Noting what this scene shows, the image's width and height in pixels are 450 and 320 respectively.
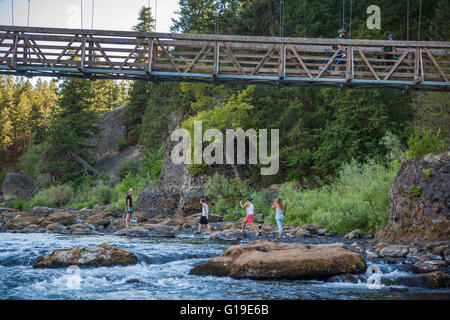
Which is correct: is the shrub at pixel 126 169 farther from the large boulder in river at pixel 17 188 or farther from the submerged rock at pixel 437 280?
the submerged rock at pixel 437 280

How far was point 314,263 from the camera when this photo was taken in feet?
35.8

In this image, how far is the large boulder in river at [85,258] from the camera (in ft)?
40.2

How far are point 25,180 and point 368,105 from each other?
150ft

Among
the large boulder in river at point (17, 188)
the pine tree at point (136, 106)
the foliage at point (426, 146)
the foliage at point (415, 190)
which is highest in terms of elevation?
the pine tree at point (136, 106)

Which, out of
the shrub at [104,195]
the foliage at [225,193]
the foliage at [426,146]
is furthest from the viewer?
the shrub at [104,195]

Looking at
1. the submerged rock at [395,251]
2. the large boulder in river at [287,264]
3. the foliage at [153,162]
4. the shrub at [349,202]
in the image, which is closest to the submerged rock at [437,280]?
the large boulder in river at [287,264]

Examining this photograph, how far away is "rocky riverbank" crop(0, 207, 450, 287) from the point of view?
494 inches

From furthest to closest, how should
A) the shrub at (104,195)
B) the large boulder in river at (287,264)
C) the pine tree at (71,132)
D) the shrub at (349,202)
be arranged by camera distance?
the pine tree at (71,132) < the shrub at (104,195) < the shrub at (349,202) < the large boulder in river at (287,264)

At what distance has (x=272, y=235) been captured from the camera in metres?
20.1

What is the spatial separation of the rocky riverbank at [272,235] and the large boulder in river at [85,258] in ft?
20.5
